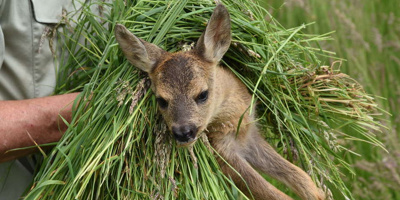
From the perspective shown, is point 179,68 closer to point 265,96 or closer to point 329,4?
point 265,96

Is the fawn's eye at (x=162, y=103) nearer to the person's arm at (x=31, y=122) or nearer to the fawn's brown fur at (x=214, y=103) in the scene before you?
the fawn's brown fur at (x=214, y=103)

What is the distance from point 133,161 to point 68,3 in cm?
95

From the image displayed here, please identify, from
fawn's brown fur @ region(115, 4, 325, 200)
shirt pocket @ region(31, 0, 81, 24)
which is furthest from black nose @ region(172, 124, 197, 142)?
shirt pocket @ region(31, 0, 81, 24)

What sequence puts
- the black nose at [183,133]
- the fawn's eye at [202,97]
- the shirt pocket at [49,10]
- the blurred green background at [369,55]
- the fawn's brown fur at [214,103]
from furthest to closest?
the blurred green background at [369,55] < the shirt pocket at [49,10] < the fawn's eye at [202,97] < the fawn's brown fur at [214,103] < the black nose at [183,133]

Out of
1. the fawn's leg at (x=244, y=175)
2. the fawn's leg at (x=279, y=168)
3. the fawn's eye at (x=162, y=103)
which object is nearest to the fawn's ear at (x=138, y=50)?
the fawn's eye at (x=162, y=103)

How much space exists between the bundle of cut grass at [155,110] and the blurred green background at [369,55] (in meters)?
0.48

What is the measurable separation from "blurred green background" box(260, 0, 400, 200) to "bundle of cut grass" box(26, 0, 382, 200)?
1.59 feet

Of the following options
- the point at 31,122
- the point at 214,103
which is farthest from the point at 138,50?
the point at 31,122

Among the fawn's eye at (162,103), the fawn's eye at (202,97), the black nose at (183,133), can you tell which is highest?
the fawn's eye at (162,103)

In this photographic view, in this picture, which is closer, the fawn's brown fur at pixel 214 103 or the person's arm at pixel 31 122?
the fawn's brown fur at pixel 214 103

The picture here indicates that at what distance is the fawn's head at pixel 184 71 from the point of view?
8.00 feet

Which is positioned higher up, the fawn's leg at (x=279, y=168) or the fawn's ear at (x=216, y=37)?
the fawn's ear at (x=216, y=37)

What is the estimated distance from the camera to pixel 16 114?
2.65 m

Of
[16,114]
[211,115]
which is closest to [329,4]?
[211,115]
